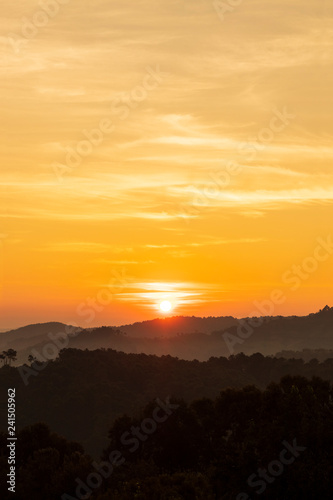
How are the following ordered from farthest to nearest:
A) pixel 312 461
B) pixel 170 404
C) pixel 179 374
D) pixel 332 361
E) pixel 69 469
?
pixel 332 361 → pixel 179 374 → pixel 170 404 → pixel 69 469 → pixel 312 461

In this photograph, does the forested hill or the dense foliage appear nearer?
the dense foliage

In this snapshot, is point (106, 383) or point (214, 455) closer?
point (214, 455)

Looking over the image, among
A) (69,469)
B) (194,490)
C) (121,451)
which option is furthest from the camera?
(121,451)

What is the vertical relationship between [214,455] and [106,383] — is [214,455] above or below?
below

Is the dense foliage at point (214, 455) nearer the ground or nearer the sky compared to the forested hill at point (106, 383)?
nearer the ground

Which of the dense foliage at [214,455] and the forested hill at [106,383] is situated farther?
the forested hill at [106,383]

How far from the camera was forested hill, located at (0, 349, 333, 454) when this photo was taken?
155 m

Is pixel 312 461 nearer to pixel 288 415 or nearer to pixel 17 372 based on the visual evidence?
pixel 288 415

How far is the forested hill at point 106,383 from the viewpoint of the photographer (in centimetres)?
15512

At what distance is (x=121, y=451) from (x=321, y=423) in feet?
94.4

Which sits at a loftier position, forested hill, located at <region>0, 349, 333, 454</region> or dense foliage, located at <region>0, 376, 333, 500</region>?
forested hill, located at <region>0, 349, 333, 454</region>

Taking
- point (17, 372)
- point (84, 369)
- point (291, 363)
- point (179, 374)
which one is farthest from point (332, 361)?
point (17, 372)

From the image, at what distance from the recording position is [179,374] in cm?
18212

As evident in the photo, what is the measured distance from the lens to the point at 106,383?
6895 inches
